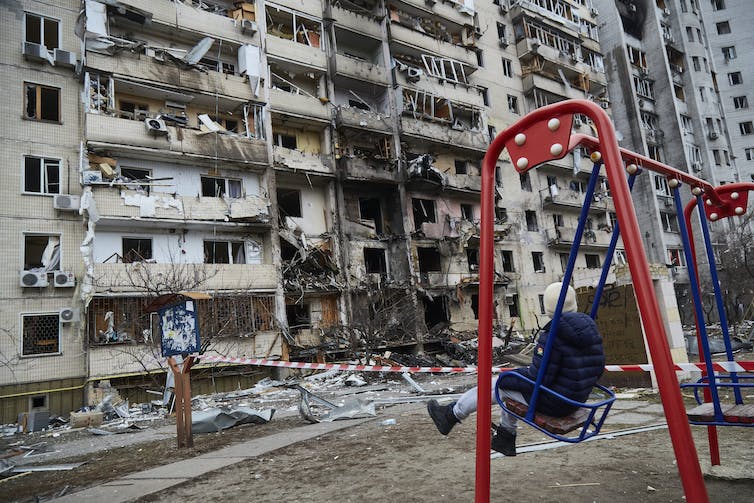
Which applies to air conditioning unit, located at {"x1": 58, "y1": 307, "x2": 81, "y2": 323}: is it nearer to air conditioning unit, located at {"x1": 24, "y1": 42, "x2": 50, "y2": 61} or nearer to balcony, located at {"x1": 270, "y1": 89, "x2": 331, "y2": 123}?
air conditioning unit, located at {"x1": 24, "y1": 42, "x2": 50, "y2": 61}

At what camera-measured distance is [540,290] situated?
3142cm

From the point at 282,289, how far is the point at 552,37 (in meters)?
31.0

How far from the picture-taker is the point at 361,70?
26.2 meters

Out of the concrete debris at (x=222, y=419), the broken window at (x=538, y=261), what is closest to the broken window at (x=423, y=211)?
the broken window at (x=538, y=261)

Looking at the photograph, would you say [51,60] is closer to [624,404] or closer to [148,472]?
[148,472]

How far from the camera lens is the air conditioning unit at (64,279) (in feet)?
54.2

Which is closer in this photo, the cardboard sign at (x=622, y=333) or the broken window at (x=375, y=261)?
the cardboard sign at (x=622, y=333)

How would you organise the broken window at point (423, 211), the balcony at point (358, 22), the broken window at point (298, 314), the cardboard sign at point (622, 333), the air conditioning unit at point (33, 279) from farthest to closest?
the broken window at point (423, 211) < the balcony at point (358, 22) < the broken window at point (298, 314) < the air conditioning unit at point (33, 279) < the cardboard sign at point (622, 333)

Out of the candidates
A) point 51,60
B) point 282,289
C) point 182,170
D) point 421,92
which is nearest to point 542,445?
point 282,289

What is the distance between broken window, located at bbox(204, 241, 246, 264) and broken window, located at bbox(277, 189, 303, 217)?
3540 mm

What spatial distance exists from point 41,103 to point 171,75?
16.2ft

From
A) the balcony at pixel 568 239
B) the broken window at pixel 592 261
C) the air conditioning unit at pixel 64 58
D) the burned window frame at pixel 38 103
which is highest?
the air conditioning unit at pixel 64 58

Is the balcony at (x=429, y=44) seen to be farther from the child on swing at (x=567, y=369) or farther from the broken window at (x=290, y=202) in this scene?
the child on swing at (x=567, y=369)

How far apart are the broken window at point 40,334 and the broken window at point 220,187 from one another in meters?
7.78
